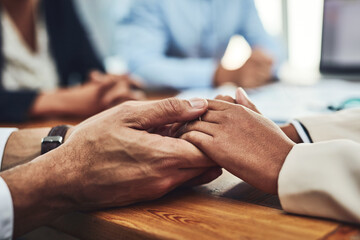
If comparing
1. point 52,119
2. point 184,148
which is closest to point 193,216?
point 184,148

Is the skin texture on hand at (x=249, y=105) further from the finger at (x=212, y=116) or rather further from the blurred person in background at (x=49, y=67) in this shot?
the blurred person in background at (x=49, y=67)

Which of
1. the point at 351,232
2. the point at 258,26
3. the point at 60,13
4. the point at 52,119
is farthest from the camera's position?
the point at 258,26

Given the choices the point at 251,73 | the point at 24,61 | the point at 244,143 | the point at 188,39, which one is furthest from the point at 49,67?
the point at 244,143

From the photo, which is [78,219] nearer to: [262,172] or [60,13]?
[262,172]

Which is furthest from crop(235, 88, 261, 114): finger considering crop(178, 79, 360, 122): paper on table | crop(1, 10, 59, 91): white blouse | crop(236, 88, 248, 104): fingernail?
crop(1, 10, 59, 91): white blouse

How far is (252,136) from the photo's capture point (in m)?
0.56

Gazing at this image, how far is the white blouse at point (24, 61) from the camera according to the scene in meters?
1.72

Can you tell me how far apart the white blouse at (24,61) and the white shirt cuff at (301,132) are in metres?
1.39

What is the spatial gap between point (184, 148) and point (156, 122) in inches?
2.5

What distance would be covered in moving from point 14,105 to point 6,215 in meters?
0.89

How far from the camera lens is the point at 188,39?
236 centimetres

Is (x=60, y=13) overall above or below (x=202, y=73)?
Result: above

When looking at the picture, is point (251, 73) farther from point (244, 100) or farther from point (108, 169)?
point (108, 169)

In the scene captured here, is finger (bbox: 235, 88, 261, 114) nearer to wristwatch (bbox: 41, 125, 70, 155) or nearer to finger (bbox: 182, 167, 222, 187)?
finger (bbox: 182, 167, 222, 187)
